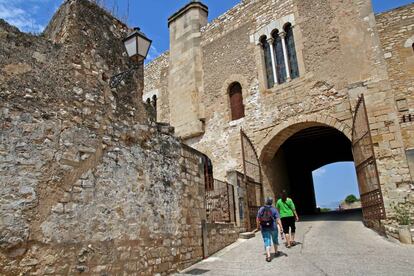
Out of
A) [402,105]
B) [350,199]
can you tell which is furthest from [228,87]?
[350,199]

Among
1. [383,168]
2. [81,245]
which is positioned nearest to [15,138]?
[81,245]

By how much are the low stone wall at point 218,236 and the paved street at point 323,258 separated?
163 mm

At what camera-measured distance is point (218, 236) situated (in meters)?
7.88

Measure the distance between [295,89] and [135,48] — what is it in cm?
728

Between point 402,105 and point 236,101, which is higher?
point 236,101

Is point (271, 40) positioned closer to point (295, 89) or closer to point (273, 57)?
point (273, 57)

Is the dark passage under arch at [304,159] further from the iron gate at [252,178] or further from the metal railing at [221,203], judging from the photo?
the metal railing at [221,203]

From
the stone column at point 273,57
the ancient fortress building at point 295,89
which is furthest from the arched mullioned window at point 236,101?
the stone column at point 273,57

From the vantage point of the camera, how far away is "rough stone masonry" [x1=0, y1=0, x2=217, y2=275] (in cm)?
415

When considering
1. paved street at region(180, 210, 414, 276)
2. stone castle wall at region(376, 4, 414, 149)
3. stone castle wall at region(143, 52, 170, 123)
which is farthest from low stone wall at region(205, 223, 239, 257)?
stone castle wall at region(143, 52, 170, 123)

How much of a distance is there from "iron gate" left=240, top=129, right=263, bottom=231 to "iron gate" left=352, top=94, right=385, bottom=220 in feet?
10.5

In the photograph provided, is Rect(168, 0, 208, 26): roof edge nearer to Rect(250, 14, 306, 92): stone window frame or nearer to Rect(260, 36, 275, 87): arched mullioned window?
Rect(250, 14, 306, 92): stone window frame

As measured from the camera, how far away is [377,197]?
8.41 meters

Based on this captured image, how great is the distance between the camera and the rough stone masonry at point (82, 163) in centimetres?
415
